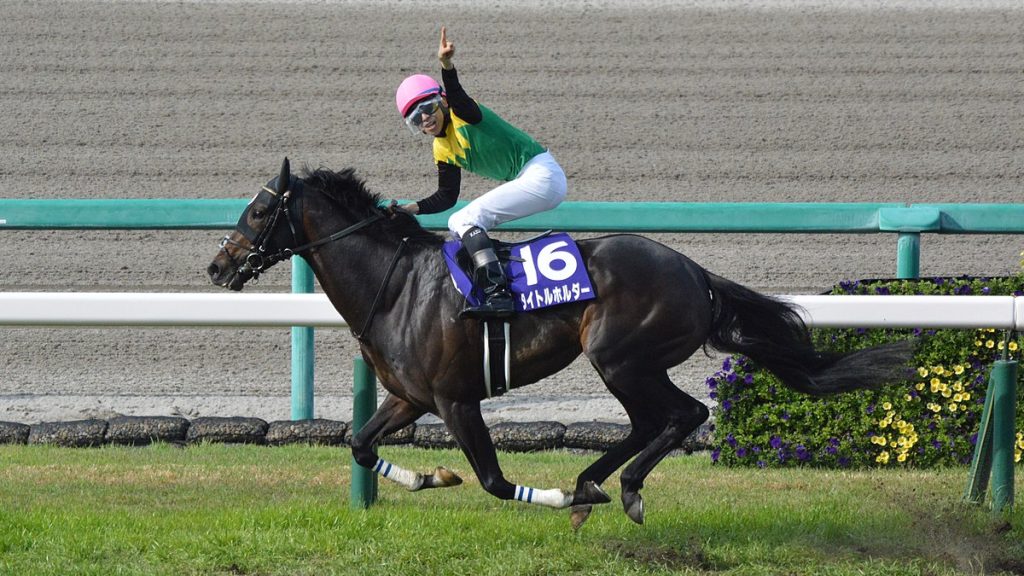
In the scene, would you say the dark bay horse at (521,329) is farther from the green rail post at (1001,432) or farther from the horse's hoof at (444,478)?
the green rail post at (1001,432)

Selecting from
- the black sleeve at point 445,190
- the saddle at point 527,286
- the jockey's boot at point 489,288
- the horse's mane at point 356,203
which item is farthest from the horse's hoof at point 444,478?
the black sleeve at point 445,190

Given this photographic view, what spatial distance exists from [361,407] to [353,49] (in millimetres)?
10049

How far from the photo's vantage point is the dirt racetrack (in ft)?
28.4

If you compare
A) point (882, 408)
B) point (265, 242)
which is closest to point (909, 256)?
point (882, 408)

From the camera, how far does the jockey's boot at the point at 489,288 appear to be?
4.21 meters

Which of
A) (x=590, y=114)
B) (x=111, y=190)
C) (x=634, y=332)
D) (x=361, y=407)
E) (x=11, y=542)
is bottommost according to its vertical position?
(x=11, y=542)

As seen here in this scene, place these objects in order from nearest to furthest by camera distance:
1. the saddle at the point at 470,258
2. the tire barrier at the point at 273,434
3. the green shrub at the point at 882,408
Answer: the saddle at the point at 470,258, the green shrub at the point at 882,408, the tire barrier at the point at 273,434

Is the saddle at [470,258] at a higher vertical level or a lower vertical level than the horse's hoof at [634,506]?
higher

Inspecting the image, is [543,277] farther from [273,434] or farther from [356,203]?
[273,434]

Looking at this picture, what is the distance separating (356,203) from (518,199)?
1.94ft

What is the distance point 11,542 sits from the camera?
3975 mm

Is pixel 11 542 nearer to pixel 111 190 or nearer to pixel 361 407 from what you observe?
pixel 361 407

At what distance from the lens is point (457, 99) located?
424cm

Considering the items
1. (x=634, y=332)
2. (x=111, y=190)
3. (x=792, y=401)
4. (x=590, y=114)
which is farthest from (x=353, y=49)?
(x=634, y=332)
